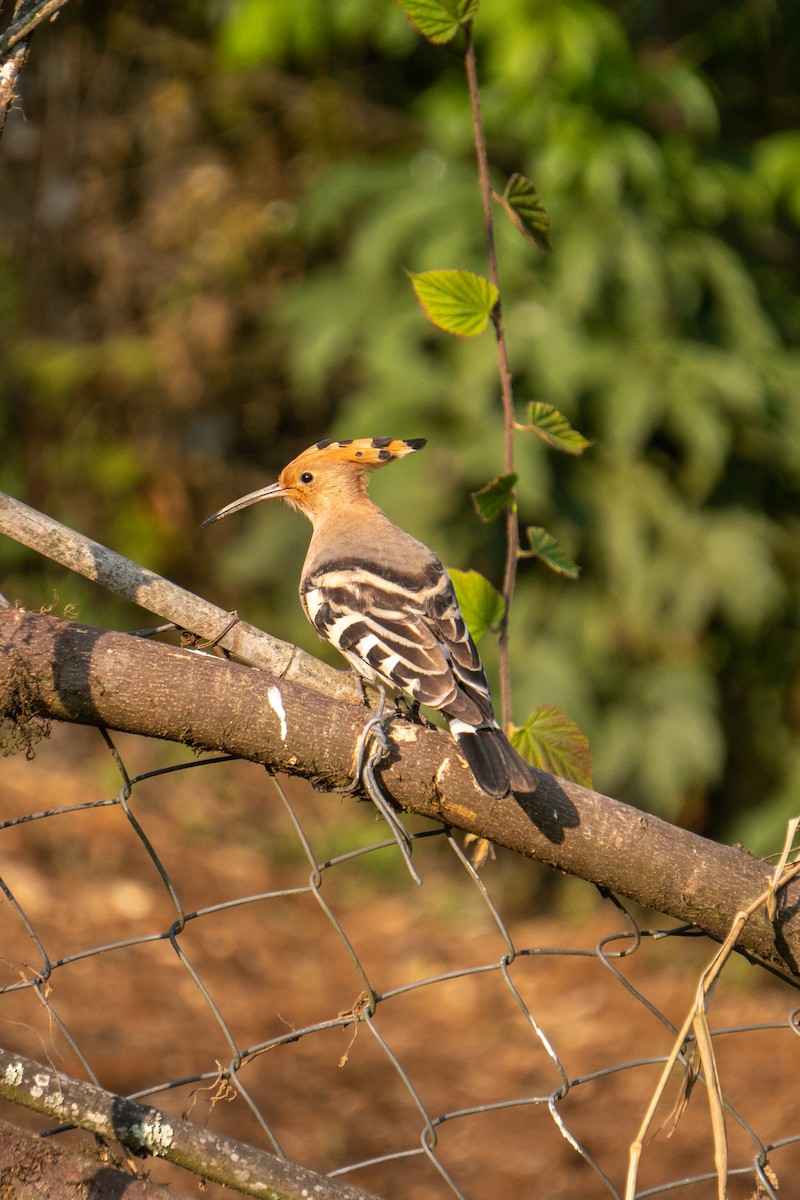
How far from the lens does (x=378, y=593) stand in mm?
2904

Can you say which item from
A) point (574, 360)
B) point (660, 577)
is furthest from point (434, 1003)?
point (574, 360)

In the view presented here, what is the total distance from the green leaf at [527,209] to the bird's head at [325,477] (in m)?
1.43

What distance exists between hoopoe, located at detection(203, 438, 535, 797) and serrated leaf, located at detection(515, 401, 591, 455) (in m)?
0.47

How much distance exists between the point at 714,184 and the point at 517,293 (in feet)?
3.00

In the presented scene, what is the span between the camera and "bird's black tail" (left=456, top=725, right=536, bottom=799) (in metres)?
1.47

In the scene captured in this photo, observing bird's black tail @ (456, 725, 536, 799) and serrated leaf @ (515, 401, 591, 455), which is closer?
bird's black tail @ (456, 725, 536, 799)

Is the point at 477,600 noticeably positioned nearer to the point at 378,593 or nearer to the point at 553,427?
the point at 553,427

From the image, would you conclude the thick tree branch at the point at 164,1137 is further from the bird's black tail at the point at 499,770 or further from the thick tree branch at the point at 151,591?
the thick tree branch at the point at 151,591

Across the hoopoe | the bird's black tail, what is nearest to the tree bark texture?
the bird's black tail

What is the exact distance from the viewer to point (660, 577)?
16.0 ft

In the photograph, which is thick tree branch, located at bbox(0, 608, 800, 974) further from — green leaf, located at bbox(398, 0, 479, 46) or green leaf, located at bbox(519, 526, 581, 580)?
green leaf, located at bbox(398, 0, 479, 46)

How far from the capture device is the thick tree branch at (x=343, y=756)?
1.47 meters

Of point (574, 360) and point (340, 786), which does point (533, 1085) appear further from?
point (340, 786)

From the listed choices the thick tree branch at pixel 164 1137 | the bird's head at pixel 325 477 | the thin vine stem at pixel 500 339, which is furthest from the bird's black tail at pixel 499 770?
the bird's head at pixel 325 477
